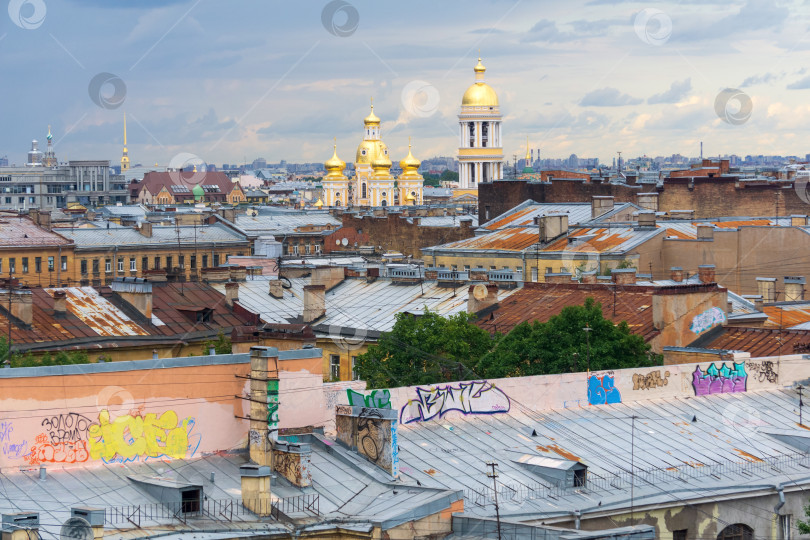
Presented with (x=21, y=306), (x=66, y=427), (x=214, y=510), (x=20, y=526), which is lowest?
(x=214, y=510)

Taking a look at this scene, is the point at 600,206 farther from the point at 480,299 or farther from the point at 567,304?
the point at 567,304

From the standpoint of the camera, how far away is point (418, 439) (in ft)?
64.8

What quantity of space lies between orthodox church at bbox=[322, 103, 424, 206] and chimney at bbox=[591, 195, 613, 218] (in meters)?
112

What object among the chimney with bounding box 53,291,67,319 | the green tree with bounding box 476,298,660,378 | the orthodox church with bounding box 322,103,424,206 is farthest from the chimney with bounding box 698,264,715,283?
the orthodox church with bounding box 322,103,424,206

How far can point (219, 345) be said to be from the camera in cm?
3397

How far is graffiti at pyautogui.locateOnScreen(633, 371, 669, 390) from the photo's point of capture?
2344 cm

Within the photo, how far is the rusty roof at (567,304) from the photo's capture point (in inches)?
1312

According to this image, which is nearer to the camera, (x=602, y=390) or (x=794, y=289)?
(x=602, y=390)

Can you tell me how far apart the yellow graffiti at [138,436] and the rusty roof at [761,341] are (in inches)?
589

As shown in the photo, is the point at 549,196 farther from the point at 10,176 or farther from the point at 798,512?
the point at 10,176

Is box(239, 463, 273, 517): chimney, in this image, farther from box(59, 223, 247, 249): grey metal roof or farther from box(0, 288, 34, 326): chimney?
box(59, 223, 247, 249): grey metal roof

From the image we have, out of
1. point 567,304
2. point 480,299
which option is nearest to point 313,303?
point 480,299

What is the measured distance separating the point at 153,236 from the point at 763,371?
193 ft

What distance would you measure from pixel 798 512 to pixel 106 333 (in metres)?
20.4
